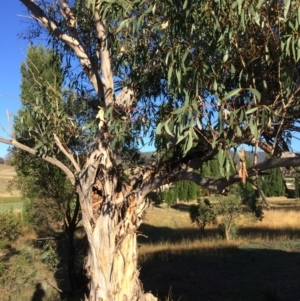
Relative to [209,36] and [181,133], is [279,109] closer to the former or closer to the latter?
[209,36]

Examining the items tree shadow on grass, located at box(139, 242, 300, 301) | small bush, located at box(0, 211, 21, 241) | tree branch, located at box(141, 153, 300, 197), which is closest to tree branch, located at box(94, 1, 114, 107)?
tree branch, located at box(141, 153, 300, 197)

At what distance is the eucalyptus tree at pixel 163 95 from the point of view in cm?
411

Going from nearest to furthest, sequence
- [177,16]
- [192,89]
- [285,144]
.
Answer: [192,89], [177,16], [285,144]

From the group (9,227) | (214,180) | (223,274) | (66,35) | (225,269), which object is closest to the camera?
(214,180)

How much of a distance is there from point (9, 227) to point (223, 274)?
10.5 metres

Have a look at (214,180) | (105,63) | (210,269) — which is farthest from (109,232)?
(210,269)

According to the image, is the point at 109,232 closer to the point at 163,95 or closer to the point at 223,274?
the point at 163,95

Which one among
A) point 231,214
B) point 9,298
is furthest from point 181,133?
point 231,214

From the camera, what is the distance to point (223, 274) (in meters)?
12.3

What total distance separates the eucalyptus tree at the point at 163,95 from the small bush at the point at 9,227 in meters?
12.9

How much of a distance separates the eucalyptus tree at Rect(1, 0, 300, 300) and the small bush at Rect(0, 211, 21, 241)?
1287 centimetres

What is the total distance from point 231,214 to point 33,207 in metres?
7.48

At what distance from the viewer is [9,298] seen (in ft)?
Result: 40.1

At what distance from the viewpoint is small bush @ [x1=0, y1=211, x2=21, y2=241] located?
63.6 feet
